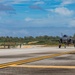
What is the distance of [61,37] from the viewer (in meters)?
66.8

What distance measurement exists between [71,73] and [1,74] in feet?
9.39

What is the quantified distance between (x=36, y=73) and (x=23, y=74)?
2.14 feet

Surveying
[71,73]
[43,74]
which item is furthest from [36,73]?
[71,73]

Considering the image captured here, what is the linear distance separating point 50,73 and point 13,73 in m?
1.53

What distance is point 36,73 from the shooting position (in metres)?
13.8

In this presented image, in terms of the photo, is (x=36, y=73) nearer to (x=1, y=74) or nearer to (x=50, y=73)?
(x=50, y=73)

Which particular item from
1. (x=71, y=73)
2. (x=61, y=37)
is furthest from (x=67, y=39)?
(x=71, y=73)

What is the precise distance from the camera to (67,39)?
6694cm

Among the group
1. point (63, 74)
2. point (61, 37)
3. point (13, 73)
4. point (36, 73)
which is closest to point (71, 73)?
point (63, 74)

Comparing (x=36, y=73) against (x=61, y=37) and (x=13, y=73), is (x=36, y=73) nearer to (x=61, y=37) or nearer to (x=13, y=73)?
(x=13, y=73)

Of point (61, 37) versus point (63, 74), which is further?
point (61, 37)

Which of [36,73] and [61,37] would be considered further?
[61,37]

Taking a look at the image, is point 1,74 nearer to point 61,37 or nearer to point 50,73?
point 50,73

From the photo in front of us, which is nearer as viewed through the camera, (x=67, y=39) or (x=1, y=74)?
(x=1, y=74)
